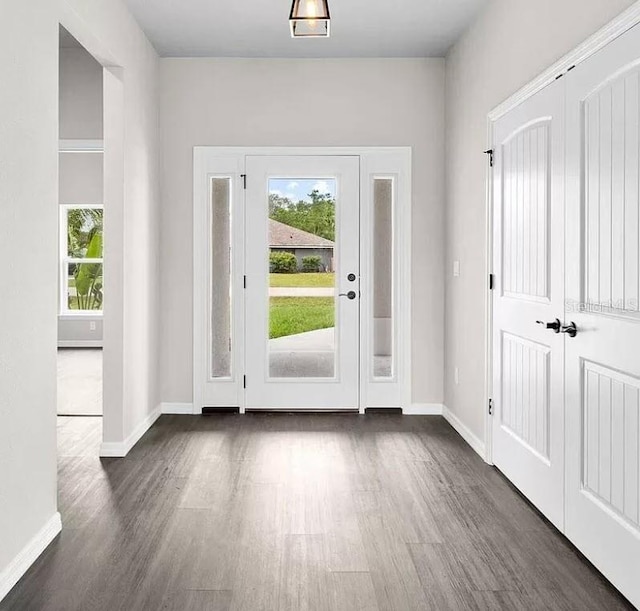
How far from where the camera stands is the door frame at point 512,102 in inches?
88.6

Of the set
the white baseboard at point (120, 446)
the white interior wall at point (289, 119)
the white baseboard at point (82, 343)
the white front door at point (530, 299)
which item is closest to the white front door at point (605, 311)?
the white front door at point (530, 299)

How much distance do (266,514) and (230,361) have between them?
7.00 ft

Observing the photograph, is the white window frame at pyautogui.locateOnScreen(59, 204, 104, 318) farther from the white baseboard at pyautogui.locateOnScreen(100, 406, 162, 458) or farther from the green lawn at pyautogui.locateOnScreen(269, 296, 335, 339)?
the white baseboard at pyautogui.locateOnScreen(100, 406, 162, 458)

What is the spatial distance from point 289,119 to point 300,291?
1326 millimetres

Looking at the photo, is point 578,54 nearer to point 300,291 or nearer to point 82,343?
point 300,291

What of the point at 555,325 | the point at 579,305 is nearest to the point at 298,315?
the point at 555,325

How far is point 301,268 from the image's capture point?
4.97 meters

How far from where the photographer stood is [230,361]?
5.00m

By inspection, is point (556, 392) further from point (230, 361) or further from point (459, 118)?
point (230, 361)

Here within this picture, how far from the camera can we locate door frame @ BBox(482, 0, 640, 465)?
2.25 m

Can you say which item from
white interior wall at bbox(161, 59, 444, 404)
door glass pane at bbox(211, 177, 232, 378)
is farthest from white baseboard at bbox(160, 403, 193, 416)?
door glass pane at bbox(211, 177, 232, 378)

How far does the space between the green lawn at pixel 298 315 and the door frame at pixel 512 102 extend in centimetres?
149

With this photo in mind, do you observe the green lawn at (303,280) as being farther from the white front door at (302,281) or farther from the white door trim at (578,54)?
the white door trim at (578,54)

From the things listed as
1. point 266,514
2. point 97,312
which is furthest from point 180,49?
point 97,312
